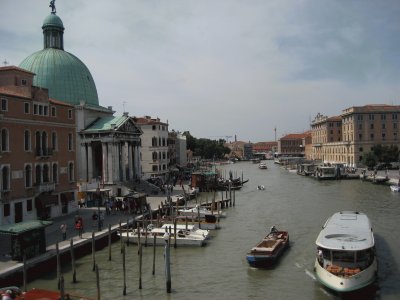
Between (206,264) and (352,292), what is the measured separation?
869 centimetres

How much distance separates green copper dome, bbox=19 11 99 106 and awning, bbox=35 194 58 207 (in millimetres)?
20587

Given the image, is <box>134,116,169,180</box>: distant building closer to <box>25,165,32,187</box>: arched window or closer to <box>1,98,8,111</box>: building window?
<box>25,165,32,187</box>: arched window

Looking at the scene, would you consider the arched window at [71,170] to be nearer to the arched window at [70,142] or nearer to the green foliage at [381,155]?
the arched window at [70,142]

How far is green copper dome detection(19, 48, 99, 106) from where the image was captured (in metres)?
52.1

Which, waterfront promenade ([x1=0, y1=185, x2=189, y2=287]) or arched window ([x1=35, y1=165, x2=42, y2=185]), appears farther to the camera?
arched window ([x1=35, y1=165, x2=42, y2=185])

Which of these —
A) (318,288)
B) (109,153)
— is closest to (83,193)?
(109,153)

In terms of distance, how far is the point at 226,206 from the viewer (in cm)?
4866

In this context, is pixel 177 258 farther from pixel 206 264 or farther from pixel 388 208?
pixel 388 208

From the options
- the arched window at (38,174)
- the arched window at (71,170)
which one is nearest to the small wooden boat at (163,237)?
the arched window at (38,174)

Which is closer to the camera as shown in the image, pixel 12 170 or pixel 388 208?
pixel 12 170

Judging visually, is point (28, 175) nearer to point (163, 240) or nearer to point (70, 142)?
point (70, 142)

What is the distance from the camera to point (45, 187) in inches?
1288

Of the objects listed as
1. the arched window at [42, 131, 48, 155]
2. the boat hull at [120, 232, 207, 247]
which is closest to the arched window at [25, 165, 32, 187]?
the arched window at [42, 131, 48, 155]

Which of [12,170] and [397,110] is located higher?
[397,110]
